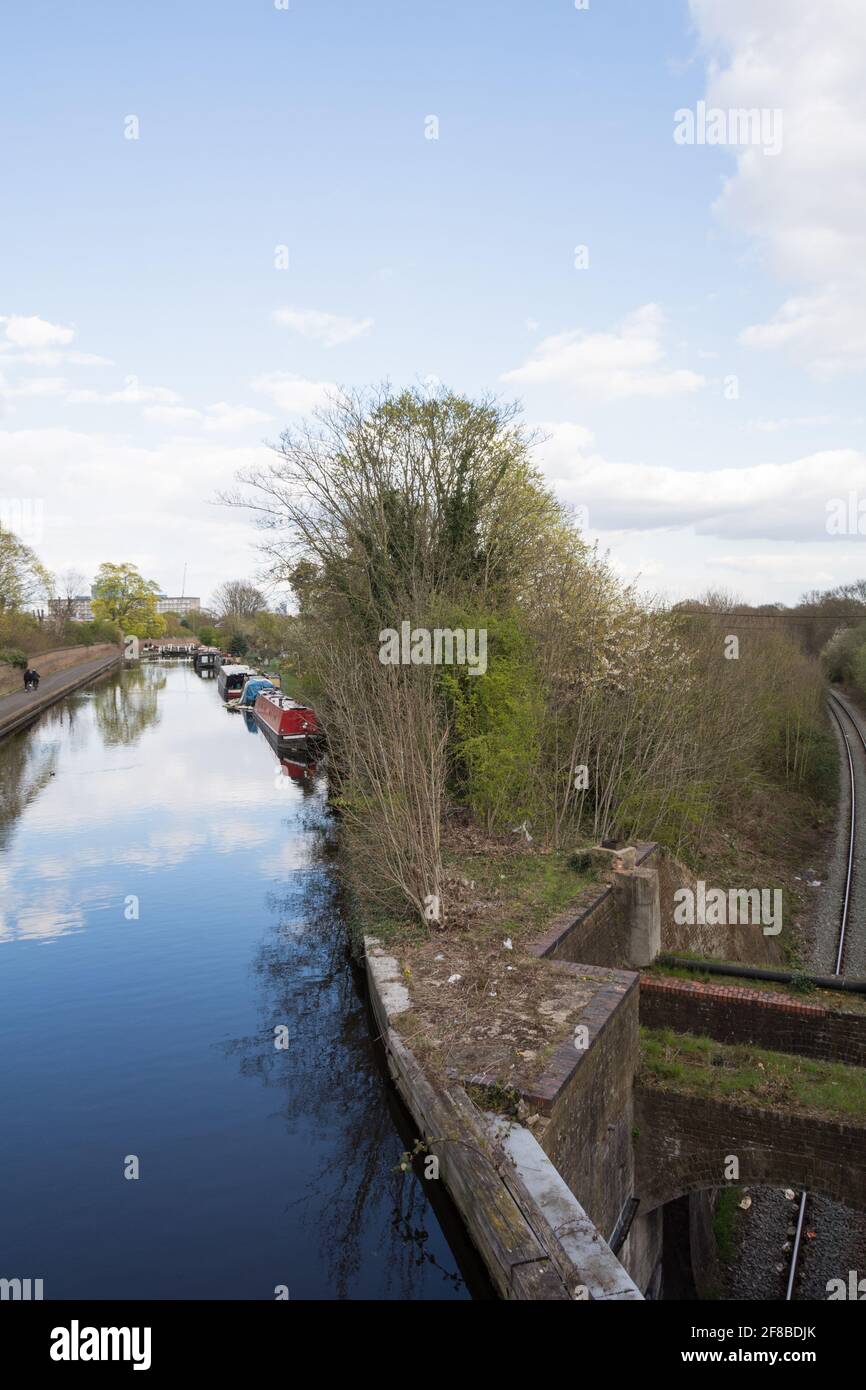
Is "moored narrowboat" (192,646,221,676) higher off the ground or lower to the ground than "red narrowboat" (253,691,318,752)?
higher

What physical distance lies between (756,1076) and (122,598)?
3812 inches

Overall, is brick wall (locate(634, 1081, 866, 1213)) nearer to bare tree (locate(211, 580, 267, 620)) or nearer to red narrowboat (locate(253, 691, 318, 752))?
red narrowboat (locate(253, 691, 318, 752))

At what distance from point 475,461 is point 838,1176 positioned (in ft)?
41.8

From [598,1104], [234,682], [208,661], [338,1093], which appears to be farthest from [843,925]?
[208,661]

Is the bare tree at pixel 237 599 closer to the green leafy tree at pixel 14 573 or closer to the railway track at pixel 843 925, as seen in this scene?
the green leafy tree at pixel 14 573

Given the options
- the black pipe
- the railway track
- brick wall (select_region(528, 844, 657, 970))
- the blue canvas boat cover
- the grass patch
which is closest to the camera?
the grass patch

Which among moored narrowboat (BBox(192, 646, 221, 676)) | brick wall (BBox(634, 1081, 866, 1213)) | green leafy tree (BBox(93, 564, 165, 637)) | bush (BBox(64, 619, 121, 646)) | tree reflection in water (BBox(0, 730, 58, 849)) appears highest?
green leafy tree (BBox(93, 564, 165, 637))

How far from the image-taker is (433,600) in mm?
13242

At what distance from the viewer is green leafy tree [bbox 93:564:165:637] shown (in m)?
95.4

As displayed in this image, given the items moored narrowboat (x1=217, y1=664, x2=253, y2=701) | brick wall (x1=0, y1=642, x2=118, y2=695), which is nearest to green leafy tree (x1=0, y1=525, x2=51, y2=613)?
brick wall (x1=0, y1=642, x2=118, y2=695)

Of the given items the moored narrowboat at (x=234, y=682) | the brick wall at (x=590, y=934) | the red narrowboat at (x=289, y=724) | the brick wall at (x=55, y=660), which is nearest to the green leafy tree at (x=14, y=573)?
the brick wall at (x=55, y=660)

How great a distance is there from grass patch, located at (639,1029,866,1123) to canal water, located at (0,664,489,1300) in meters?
2.68

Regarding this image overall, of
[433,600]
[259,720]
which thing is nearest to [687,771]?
[433,600]
